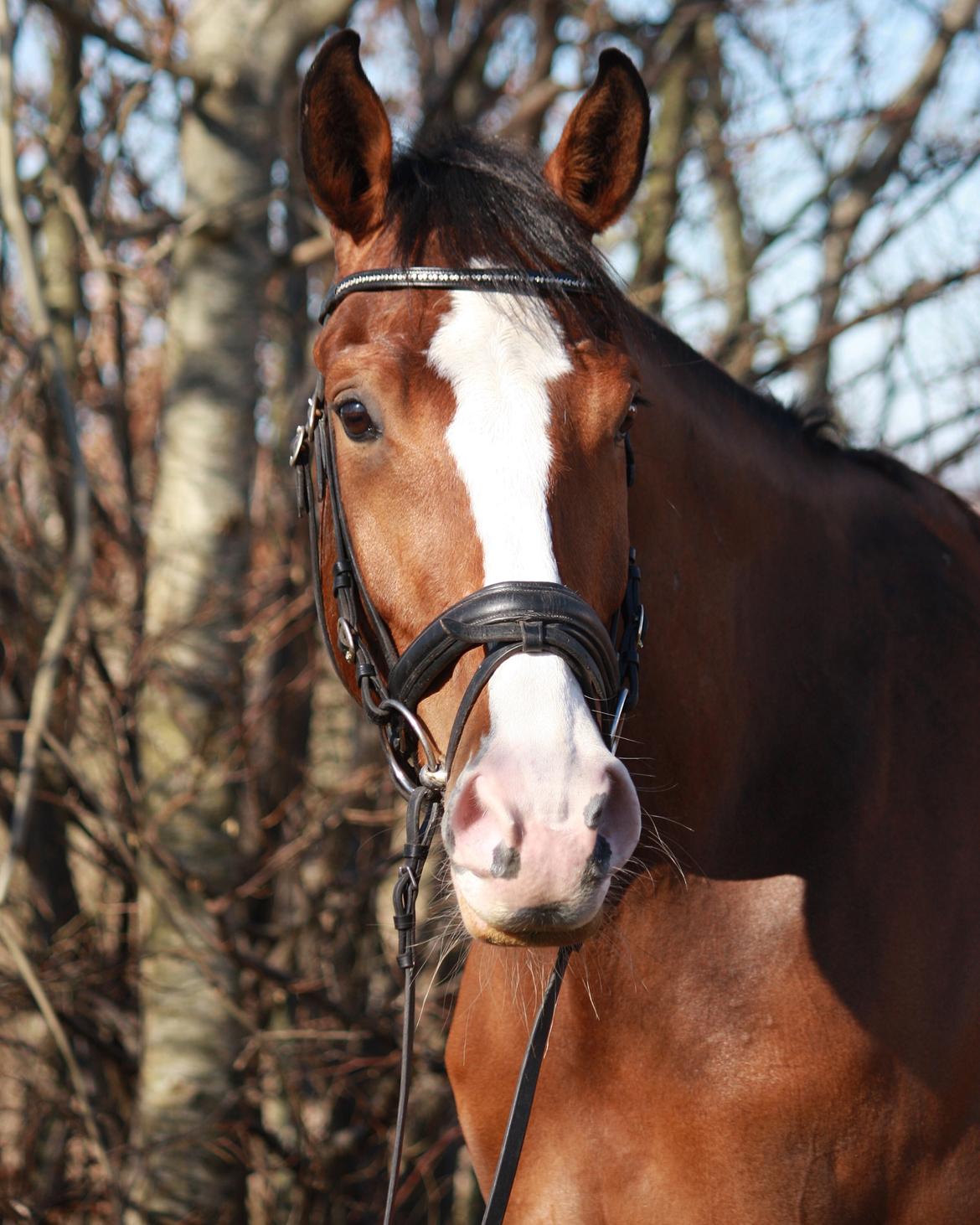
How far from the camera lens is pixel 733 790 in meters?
2.18

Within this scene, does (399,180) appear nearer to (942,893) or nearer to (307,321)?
(942,893)

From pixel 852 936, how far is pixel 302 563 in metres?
2.88

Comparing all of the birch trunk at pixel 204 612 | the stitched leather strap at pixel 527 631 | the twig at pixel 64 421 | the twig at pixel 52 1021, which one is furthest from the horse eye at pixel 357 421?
the birch trunk at pixel 204 612

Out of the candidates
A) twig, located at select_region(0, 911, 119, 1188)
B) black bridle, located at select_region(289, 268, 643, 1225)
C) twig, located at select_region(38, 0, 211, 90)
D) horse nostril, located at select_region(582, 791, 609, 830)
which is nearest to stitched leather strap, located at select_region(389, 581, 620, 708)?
black bridle, located at select_region(289, 268, 643, 1225)

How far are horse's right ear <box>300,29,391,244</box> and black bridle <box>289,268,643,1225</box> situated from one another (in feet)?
0.55

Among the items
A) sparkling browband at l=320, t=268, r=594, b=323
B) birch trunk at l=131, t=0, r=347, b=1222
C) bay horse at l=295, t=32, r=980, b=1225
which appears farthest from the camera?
birch trunk at l=131, t=0, r=347, b=1222

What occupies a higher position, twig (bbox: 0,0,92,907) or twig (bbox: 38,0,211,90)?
twig (bbox: 38,0,211,90)

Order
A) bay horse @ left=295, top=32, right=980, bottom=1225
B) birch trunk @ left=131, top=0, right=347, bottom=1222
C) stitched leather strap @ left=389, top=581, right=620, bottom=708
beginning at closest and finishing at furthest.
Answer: stitched leather strap @ left=389, top=581, right=620, bottom=708 → bay horse @ left=295, top=32, right=980, bottom=1225 → birch trunk @ left=131, top=0, right=347, bottom=1222

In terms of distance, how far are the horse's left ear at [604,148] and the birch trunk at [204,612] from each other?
2.02 m

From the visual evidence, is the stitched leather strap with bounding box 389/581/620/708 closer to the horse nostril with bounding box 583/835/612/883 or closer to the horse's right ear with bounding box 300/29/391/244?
the horse nostril with bounding box 583/835/612/883

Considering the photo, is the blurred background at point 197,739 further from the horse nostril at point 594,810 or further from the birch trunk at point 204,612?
the horse nostril at point 594,810

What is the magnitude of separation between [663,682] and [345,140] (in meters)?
1.17

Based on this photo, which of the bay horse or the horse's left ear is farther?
the horse's left ear

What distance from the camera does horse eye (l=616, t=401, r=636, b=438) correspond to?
1.93 metres
